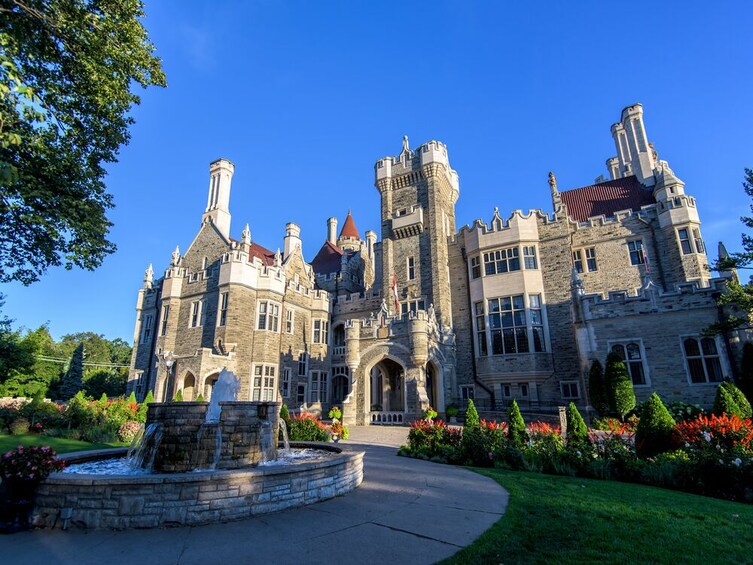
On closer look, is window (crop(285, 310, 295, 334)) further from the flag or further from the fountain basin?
the fountain basin

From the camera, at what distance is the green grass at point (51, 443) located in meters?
14.4

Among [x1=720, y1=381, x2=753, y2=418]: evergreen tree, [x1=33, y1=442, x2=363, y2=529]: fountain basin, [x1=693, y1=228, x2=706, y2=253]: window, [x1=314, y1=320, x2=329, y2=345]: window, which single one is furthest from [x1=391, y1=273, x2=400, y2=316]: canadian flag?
[x1=33, y1=442, x2=363, y2=529]: fountain basin

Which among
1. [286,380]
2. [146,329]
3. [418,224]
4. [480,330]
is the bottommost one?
[286,380]

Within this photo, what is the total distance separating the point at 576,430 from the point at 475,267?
16254 millimetres

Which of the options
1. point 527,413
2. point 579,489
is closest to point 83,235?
point 579,489

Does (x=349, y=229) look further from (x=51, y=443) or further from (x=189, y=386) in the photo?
(x=51, y=443)

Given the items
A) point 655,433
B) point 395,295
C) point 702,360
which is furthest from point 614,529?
point 395,295

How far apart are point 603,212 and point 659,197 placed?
14.2 feet

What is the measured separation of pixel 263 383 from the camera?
26.0 metres

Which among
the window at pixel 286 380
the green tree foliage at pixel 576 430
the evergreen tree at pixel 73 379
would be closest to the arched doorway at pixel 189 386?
the window at pixel 286 380

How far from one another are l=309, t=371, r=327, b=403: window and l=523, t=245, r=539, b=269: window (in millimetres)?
16820

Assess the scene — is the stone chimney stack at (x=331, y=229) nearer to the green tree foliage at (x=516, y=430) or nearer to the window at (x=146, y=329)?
the window at (x=146, y=329)

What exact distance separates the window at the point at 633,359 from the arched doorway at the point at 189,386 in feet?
79.9

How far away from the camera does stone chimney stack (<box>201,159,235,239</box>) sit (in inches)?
1211
